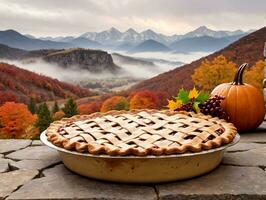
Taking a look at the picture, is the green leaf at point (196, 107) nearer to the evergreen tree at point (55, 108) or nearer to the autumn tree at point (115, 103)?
Result: the autumn tree at point (115, 103)

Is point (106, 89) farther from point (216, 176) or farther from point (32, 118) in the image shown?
point (216, 176)

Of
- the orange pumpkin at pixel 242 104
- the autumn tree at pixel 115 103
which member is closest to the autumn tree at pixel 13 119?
the autumn tree at pixel 115 103

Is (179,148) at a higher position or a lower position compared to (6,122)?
higher

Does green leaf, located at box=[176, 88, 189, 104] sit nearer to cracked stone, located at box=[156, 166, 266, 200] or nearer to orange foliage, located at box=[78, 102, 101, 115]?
cracked stone, located at box=[156, 166, 266, 200]

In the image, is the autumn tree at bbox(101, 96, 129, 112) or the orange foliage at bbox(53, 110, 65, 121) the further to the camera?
the orange foliage at bbox(53, 110, 65, 121)

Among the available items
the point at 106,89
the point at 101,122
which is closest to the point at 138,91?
the point at 106,89

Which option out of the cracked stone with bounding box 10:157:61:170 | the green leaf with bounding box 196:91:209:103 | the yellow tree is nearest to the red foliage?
the yellow tree

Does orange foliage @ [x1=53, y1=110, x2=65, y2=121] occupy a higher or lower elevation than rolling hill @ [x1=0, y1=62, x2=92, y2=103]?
lower

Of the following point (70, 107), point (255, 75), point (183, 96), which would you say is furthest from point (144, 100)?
point (183, 96)
